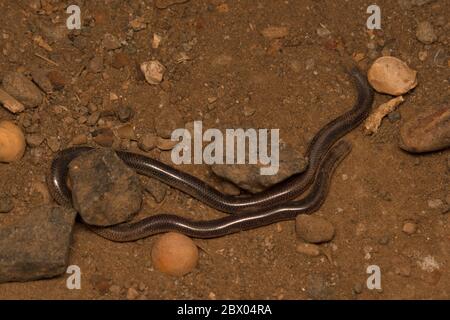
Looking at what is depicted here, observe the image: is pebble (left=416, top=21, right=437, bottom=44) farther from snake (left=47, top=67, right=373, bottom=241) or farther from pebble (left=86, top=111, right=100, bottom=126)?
pebble (left=86, top=111, right=100, bottom=126)

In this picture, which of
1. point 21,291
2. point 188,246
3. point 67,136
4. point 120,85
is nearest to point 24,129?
point 67,136

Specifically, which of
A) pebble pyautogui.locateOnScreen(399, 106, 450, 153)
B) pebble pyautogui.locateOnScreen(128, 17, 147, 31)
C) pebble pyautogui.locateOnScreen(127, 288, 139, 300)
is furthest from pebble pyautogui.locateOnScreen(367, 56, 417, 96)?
pebble pyautogui.locateOnScreen(127, 288, 139, 300)

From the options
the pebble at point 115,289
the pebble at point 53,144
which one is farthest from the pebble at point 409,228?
the pebble at point 53,144

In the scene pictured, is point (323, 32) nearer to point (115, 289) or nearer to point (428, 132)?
point (428, 132)

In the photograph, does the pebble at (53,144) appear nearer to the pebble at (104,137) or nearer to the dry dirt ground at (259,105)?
the dry dirt ground at (259,105)

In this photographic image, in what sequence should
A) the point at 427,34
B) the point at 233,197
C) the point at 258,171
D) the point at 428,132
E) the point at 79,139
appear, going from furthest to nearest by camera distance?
the point at 427,34 < the point at 79,139 < the point at 233,197 < the point at 428,132 < the point at 258,171

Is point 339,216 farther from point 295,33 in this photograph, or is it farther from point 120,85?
point 120,85

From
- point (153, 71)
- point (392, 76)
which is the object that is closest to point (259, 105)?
point (153, 71)
